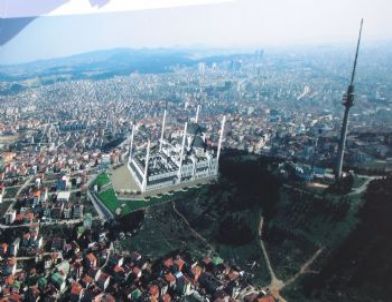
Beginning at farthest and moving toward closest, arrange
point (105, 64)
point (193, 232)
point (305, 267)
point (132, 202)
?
point (105, 64) → point (132, 202) → point (193, 232) → point (305, 267)

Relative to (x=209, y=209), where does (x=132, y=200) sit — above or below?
below

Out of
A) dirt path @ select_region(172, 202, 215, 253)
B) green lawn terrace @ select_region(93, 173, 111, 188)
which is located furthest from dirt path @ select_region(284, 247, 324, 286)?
green lawn terrace @ select_region(93, 173, 111, 188)

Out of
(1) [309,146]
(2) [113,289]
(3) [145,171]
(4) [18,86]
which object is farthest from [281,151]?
(4) [18,86]

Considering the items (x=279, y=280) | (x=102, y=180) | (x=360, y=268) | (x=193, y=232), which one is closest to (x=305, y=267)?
(x=279, y=280)

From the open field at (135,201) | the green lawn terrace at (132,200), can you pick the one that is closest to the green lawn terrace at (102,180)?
the green lawn terrace at (132,200)

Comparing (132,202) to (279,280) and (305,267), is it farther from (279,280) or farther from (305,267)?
(305,267)

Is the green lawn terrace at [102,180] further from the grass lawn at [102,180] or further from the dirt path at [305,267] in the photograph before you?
the dirt path at [305,267]

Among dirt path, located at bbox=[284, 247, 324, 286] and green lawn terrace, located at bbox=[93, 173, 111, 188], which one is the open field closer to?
green lawn terrace, located at bbox=[93, 173, 111, 188]

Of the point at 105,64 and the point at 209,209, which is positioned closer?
the point at 209,209
